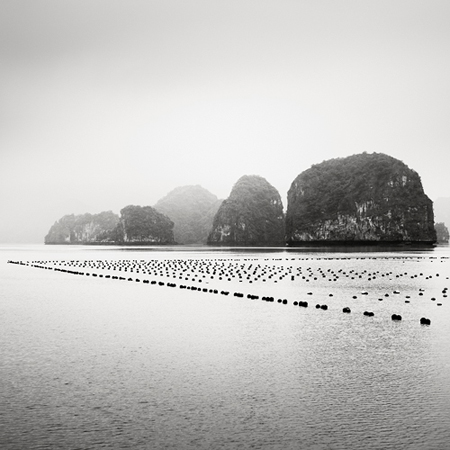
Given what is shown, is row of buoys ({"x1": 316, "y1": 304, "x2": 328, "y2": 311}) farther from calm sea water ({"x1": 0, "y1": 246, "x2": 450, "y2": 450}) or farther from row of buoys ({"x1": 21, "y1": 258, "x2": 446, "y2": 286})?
row of buoys ({"x1": 21, "y1": 258, "x2": 446, "y2": 286})

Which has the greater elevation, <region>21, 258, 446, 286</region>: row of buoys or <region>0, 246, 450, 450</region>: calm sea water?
<region>21, 258, 446, 286</region>: row of buoys

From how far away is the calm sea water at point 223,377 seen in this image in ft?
24.2

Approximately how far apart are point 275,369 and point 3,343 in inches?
304

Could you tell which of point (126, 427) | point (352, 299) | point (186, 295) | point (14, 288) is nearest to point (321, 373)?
point (126, 427)

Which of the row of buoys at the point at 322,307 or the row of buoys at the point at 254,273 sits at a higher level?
the row of buoys at the point at 254,273

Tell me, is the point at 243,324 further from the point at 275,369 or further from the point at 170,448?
the point at 170,448

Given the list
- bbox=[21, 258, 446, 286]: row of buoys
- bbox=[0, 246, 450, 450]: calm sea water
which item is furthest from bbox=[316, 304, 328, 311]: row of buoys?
bbox=[21, 258, 446, 286]: row of buoys

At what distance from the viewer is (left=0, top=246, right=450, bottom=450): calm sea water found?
24.2 ft

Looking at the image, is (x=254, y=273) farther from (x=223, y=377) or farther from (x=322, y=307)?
(x=223, y=377)

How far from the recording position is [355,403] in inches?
345

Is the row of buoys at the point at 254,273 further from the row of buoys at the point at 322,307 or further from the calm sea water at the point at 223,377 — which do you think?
the calm sea water at the point at 223,377

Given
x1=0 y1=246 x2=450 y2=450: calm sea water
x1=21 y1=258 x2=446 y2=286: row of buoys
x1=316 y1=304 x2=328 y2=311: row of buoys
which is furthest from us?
x1=21 y1=258 x2=446 y2=286: row of buoys

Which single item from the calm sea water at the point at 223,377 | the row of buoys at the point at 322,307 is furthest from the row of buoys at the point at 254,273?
the calm sea water at the point at 223,377

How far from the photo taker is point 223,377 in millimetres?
10453
